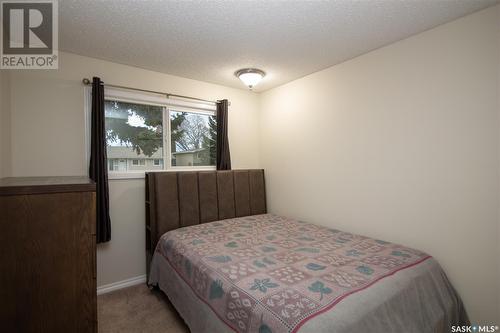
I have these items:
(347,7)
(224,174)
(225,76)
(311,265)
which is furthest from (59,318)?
(225,76)

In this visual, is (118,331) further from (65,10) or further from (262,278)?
(65,10)

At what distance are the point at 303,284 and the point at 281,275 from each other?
17cm

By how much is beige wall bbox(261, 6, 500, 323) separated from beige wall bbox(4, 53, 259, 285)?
2.05m

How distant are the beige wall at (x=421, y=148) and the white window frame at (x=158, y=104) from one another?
57.3 inches

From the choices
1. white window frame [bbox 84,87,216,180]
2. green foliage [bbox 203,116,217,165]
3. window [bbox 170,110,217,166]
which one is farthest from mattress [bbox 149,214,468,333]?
green foliage [bbox 203,116,217,165]

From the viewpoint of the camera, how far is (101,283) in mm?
2541

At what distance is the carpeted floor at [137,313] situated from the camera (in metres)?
1.99

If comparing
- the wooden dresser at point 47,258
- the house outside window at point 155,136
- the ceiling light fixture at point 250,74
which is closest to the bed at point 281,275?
the house outside window at point 155,136

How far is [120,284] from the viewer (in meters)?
2.64

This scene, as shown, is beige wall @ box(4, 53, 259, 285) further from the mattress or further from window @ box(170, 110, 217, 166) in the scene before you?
the mattress

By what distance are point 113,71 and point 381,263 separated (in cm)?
314

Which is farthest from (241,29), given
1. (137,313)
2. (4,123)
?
(137,313)

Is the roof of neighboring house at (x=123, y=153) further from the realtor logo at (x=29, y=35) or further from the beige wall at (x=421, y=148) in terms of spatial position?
the beige wall at (x=421, y=148)

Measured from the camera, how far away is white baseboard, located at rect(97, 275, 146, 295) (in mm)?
2534
